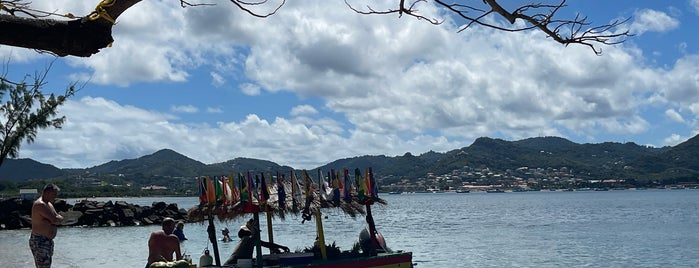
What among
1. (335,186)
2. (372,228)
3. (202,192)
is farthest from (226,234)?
(335,186)

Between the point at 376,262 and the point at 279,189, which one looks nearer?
the point at 279,189

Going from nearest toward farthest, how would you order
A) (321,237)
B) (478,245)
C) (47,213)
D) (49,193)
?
(47,213) → (49,193) → (321,237) → (478,245)

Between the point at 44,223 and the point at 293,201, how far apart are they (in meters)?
4.32

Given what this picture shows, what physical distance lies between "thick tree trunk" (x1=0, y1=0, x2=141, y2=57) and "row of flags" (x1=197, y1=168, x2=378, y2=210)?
8.90 metres

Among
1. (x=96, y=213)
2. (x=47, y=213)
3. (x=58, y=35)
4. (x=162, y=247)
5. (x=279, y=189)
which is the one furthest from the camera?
(x=96, y=213)

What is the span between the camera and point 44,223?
9445mm

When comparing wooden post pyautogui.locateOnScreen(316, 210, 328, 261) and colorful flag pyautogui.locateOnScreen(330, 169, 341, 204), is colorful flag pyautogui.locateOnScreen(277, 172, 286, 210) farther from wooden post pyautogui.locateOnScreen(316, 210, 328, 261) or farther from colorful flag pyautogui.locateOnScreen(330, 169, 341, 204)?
colorful flag pyautogui.locateOnScreen(330, 169, 341, 204)

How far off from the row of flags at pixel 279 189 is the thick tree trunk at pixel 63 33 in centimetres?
890

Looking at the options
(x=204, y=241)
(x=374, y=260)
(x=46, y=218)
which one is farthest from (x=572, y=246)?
(x=46, y=218)

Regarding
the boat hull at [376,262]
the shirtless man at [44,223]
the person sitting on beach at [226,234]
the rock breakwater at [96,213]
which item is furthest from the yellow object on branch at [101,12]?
the rock breakwater at [96,213]

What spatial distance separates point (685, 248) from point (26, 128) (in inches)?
1435

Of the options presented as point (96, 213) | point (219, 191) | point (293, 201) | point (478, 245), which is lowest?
point (478, 245)

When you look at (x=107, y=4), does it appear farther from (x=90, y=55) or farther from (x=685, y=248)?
(x=685, y=248)

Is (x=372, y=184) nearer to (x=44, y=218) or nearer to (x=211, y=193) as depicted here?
(x=211, y=193)
